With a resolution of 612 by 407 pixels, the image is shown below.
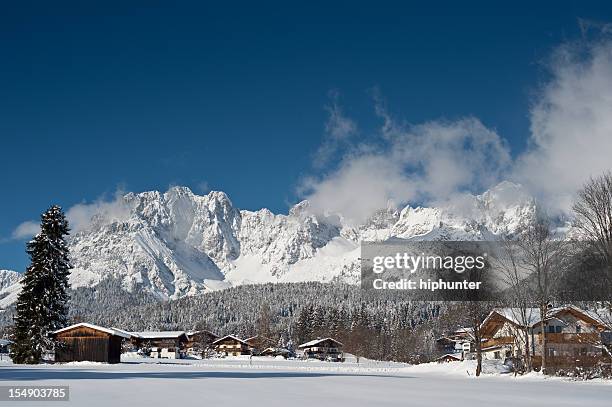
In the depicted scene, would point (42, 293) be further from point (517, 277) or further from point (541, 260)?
point (541, 260)

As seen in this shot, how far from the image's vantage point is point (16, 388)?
20.9 metres

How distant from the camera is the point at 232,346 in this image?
137m

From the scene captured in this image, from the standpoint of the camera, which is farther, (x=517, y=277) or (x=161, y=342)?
(x=161, y=342)

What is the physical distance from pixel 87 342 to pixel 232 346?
244 ft

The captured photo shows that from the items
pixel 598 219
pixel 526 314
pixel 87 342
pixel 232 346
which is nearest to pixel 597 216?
pixel 598 219

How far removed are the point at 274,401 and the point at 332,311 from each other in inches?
5144

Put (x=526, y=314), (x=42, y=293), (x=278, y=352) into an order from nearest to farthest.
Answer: (x=42, y=293) → (x=526, y=314) → (x=278, y=352)

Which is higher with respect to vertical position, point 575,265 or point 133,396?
point 575,265

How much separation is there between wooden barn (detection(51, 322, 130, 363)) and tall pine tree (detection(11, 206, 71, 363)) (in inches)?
416

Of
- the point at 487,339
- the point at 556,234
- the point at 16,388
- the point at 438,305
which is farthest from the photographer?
the point at 438,305

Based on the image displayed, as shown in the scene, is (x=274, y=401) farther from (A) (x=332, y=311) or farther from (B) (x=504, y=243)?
(A) (x=332, y=311)

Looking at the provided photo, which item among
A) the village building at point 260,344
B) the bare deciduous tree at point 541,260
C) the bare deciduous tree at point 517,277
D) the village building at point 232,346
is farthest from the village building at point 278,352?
the bare deciduous tree at point 541,260

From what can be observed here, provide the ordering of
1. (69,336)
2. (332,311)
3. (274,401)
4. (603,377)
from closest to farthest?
(274,401) → (603,377) → (69,336) → (332,311)

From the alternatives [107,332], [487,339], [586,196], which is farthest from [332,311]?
[586,196]
